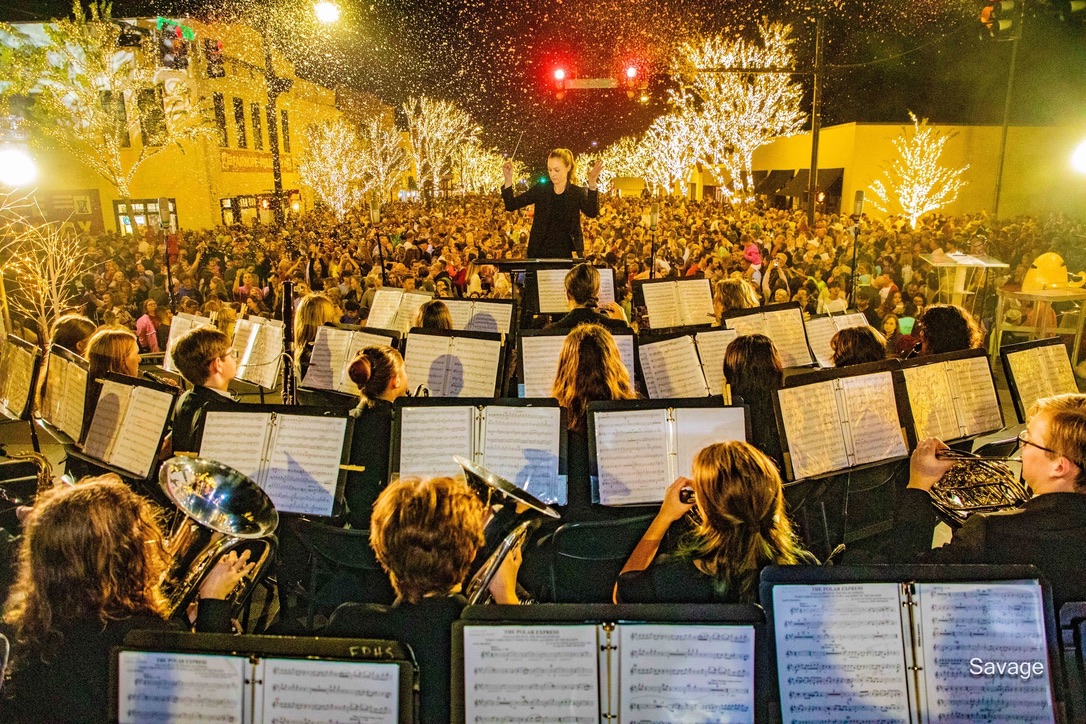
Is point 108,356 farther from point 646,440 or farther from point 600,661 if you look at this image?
point 600,661

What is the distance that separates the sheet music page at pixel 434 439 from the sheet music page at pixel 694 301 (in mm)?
4257

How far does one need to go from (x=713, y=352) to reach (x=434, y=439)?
9.27 ft

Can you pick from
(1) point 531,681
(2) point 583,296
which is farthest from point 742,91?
(1) point 531,681

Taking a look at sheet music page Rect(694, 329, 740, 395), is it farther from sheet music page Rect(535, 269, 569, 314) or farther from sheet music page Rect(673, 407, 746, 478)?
sheet music page Rect(535, 269, 569, 314)

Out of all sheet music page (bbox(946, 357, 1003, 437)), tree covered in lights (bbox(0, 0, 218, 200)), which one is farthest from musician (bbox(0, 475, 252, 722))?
tree covered in lights (bbox(0, 0, 218, 200))

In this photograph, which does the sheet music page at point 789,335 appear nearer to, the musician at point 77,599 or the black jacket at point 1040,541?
the black jacket at point 1040,541

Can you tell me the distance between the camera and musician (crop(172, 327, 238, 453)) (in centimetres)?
461

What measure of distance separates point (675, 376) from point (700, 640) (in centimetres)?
356

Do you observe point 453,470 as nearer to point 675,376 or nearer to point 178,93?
point 675,376

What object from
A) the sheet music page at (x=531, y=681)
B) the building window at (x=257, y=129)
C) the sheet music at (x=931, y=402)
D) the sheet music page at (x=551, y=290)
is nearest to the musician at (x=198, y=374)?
the sheet music page at (x=531, y=681)

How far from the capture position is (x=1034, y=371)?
192 inches

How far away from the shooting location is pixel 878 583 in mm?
2229

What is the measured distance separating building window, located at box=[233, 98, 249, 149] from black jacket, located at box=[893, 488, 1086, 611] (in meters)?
42.2

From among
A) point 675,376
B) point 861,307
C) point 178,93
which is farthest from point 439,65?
point 675,376
